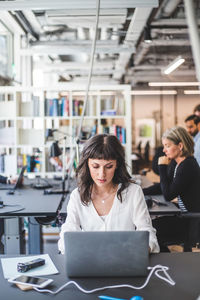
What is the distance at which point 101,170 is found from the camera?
2043mm

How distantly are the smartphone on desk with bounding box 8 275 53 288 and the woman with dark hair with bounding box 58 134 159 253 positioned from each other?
0.50 meters

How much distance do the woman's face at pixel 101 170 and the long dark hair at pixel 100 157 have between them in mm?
22

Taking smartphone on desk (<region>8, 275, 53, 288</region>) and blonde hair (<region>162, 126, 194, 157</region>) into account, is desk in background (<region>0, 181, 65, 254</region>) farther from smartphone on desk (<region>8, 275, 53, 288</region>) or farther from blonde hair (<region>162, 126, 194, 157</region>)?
smartphone on desk (<region>8, 275, 53, 288</region>)

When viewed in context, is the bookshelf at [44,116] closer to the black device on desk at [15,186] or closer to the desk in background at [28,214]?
the black device on desk at [15,186]

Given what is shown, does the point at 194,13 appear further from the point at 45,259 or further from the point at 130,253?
the point at 45,259

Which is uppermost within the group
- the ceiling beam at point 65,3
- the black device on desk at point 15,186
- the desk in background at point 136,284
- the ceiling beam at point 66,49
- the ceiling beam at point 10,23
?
the ceiling beam at point 10,23

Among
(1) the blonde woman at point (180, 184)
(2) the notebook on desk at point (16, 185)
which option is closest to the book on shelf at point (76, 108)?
(2) the notebook on desk at point (16, 185)

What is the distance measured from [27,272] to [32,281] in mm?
113

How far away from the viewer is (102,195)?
2.11 m

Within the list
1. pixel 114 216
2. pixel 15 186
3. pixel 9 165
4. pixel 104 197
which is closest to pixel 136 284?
pixel 114 216

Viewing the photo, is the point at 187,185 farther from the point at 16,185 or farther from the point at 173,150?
the point at 16,185

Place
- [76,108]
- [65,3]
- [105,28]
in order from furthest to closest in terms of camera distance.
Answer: [105,28]
[76,108]
[65,3]

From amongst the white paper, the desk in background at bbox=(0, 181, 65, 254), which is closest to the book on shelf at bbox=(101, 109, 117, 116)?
the desk in background at bbox=(0, 181, 65, 254)

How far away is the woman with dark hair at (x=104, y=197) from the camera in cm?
200
